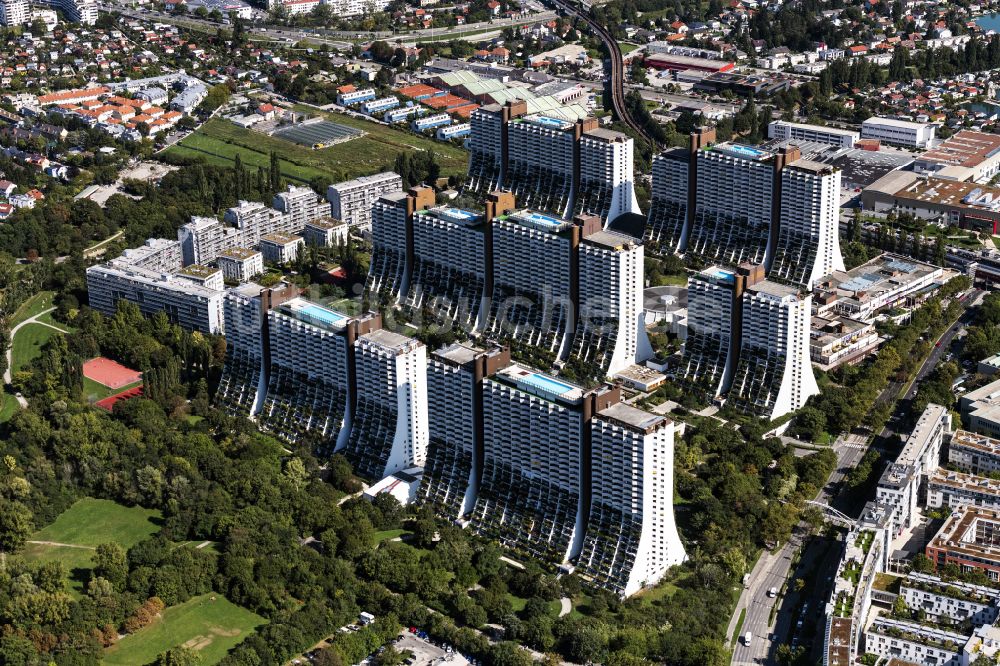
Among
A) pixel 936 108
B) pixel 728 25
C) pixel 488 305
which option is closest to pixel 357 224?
pixel 488 305

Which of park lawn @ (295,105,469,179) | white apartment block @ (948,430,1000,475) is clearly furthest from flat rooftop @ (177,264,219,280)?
white apartment block @ (948,430,1000,475)

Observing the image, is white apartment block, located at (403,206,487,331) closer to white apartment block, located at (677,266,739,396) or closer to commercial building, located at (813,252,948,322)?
white apartment block, located at (677,266,739,396)

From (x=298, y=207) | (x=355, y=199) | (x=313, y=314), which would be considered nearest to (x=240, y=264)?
(x=298, y=207)

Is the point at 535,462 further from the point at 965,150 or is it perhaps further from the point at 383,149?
the point at 965,150

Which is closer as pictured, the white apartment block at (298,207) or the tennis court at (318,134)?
the white apartment block at (298,207)

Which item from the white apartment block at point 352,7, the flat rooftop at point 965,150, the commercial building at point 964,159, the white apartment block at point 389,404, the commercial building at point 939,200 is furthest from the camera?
the white apartment block at point 352,7

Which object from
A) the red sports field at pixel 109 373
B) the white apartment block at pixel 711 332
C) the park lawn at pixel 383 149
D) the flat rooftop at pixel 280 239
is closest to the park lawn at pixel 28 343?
the red sports field at pixel 109 373

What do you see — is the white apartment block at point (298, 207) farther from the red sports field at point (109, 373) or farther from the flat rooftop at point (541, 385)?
the flat rooftop at point (541, 385)
